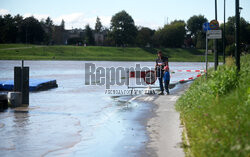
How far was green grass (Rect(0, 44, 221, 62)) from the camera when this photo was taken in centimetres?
9025

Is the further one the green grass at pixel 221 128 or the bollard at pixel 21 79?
the bollard at pixel 21 79

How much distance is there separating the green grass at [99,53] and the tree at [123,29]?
16.0 metres

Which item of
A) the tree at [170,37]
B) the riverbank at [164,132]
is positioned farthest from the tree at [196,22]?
the riverbank at [164,132]

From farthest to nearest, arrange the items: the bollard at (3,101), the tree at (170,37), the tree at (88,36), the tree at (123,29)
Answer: the tree at (88,36) < the tree at (170,37) < the tree at (123,29) < the bollard at (3,101)

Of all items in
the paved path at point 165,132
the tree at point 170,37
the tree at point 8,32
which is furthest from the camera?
the tree at point 170,37

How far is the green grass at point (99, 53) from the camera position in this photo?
90250mm

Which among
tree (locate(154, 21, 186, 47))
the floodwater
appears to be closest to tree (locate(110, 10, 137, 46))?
tree (locate(154, 21, 186, 47))

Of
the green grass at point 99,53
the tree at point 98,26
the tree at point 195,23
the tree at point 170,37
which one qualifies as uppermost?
the tree at point 98,26

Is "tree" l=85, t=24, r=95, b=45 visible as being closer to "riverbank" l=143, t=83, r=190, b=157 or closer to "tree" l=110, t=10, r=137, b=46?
"tree" l=110, t=10, r=137, b=46

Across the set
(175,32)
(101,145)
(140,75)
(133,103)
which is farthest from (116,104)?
(175,32)

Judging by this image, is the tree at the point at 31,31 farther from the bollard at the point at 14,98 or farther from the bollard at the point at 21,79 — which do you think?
the bollard at the point at 14,98

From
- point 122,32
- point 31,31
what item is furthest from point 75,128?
point 122,32

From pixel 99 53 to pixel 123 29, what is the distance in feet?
104

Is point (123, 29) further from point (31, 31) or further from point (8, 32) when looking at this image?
point (8, 32)
